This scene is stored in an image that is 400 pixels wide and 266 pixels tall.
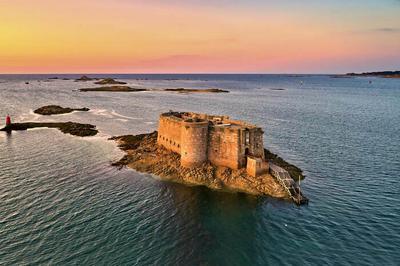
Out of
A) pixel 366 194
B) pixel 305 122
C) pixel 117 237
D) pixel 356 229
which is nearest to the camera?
pixel 117 237

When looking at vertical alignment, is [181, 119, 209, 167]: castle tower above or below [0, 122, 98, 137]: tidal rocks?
above

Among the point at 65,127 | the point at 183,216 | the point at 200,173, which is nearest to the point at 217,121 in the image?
the point at 200,173

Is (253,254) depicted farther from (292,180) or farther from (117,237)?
(292,180)

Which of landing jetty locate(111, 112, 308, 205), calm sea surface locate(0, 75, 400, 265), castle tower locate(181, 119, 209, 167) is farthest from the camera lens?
castle tower locate(181, 119, 209, 167)

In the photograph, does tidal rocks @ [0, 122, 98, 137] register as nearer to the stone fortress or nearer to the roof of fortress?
the roof of fortress

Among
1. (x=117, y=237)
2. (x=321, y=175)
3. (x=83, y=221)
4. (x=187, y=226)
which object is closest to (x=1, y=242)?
(x=83, y=221)

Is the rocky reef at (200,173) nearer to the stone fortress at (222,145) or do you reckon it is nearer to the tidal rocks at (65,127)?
the stone fortress at (222,145)

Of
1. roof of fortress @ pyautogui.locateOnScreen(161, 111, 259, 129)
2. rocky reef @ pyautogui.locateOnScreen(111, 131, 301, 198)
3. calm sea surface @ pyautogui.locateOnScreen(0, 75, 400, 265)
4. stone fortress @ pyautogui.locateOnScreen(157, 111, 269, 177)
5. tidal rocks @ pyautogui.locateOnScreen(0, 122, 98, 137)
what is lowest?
calm sea surface @ pyautogui.locateOnScreen(0, 75, 400, 265)

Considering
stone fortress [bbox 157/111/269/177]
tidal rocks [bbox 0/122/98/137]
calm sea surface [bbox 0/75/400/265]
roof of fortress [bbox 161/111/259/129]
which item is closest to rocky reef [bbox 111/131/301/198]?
stone fortress [bbox 157/111/269/177]
